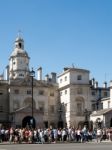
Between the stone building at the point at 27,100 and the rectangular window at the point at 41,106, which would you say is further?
the rectangular window at the point at 41,106

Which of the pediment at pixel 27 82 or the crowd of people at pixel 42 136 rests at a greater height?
the pediment at pixel 27 82

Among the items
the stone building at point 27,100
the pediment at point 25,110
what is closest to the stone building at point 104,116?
the stone building at point 27,100

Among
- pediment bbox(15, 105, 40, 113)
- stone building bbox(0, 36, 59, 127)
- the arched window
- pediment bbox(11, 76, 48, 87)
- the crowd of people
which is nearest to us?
the crowd of people

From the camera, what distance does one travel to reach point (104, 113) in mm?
79875

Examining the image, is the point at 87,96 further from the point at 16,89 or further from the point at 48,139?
the point at 48,139

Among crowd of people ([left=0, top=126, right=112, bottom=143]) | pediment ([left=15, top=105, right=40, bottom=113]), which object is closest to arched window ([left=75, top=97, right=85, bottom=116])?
pediment ([left=15, top=105, right=40, bottom=113])

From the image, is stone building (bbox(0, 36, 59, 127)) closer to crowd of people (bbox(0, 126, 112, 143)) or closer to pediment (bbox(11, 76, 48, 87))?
pediment (bbox(11, 76, 48, 87))

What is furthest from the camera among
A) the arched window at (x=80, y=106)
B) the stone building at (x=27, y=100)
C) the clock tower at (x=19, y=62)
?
the clock tower at (x=19, y=62)

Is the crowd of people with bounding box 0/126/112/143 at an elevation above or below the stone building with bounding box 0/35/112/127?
below

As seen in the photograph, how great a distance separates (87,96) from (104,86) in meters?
11.6

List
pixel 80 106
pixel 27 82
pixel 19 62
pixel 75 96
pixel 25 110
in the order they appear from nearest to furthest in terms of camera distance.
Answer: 1. pixel 25 110
2. pixel 75 96
3. pixel 80 106
4. pixel 27 82
5. pixel 19 62

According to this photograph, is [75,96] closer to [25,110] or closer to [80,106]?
[80,106]

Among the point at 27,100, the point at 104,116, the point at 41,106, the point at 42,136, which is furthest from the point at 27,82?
the point at 42,136

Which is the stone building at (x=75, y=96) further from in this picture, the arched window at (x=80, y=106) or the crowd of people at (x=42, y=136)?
the crowd of people at (x=42, y=136)
